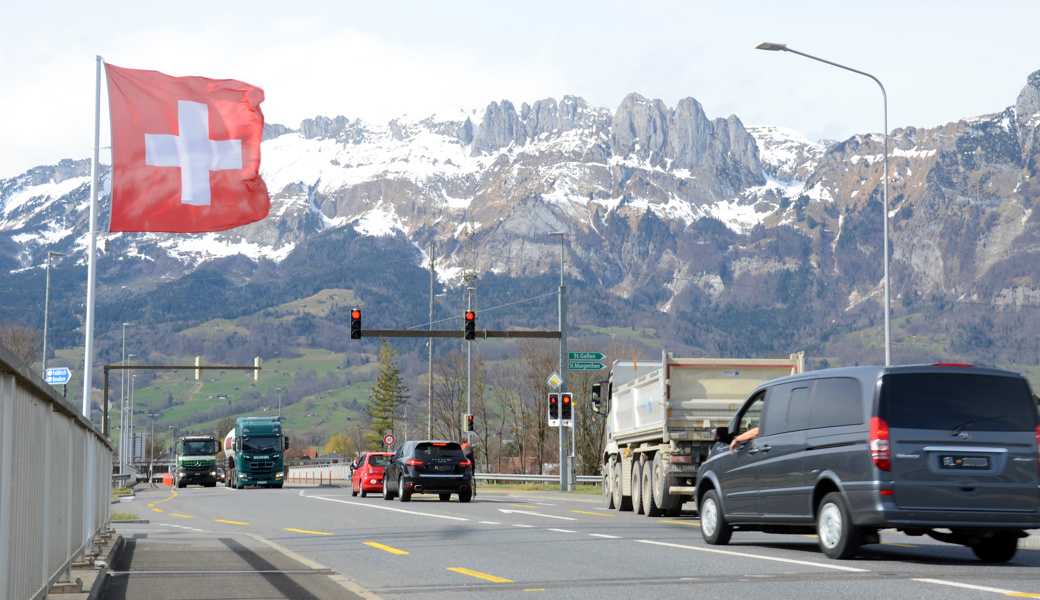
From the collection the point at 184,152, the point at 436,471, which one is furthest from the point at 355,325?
the point at 184,152

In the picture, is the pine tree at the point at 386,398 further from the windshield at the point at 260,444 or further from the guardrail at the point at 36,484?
the guardrail at the point at 36,484

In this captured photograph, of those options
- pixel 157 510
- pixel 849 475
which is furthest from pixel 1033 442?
pixel 157 510

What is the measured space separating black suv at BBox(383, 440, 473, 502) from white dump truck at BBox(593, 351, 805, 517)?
908cm

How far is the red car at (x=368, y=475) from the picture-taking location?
40.4 meters

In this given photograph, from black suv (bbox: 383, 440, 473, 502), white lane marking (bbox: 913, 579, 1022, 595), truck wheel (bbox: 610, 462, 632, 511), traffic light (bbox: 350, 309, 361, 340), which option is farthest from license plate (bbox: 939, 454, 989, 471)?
traffic light (bbox: 350, 309, 361, 340)

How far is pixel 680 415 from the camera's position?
71.3ft

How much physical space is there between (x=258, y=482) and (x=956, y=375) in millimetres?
48958

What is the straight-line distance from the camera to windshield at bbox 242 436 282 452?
5784 centimetres

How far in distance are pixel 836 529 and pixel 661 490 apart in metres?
9.33

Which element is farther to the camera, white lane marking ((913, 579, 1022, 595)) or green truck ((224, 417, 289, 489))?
green truck ((224, 417, 289, 489))

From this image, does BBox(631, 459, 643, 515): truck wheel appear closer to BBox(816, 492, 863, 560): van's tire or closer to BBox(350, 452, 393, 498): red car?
BBox(816, 492, 863, 560): van's tire

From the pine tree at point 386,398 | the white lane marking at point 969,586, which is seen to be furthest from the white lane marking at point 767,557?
the pine tree at point 386,398

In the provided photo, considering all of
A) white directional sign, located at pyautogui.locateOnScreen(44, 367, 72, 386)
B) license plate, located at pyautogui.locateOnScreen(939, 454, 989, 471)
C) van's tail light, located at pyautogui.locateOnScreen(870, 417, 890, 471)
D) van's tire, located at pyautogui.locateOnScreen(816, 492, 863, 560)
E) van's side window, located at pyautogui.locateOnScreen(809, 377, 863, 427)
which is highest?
white directional sign, located at pyautogui.locateOnScreen(44, 367, 72, 386)

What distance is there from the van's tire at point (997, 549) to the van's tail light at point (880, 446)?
189 centimetres
